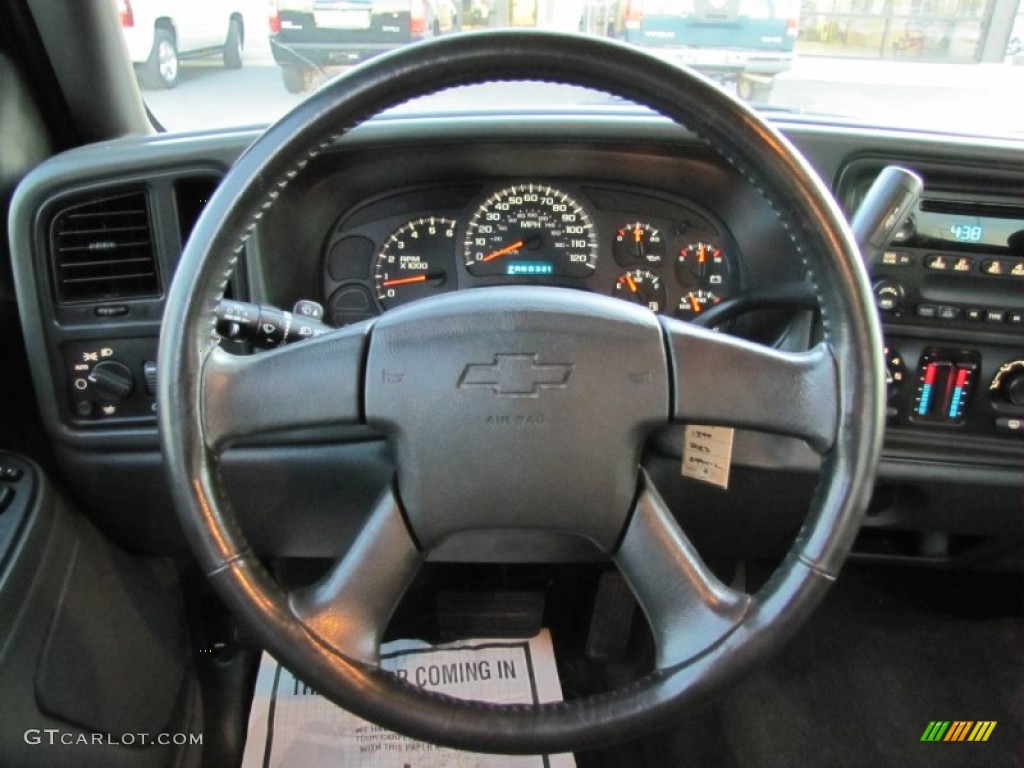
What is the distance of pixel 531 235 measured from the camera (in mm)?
1396

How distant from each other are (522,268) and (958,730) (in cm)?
119

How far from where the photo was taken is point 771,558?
5.24ft

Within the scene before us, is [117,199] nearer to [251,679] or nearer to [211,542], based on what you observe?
[211,542]

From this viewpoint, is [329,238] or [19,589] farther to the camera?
[329,238]

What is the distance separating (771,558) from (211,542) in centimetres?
109

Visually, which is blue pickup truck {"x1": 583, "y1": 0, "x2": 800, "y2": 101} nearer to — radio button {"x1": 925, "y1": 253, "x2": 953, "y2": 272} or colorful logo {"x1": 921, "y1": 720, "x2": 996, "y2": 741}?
radio button {"x1": 925, "y1": 253, "x2": 953, "y2": 272}

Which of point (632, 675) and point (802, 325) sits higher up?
point (802, 325)

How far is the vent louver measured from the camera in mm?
1319

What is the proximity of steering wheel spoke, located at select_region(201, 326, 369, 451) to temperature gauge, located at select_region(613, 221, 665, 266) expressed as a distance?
62 centimetres

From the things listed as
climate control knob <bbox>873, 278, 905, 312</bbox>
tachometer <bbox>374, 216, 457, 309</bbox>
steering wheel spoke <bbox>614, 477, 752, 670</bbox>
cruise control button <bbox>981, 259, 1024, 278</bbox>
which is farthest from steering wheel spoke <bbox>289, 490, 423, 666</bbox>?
cruise control button <bbox>981, 259, 1024, 278</bbox>

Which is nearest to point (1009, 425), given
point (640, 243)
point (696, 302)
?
point (696, 302)

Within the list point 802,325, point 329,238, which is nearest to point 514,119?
point 329,238

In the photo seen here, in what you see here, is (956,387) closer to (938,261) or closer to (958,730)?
(938,261)

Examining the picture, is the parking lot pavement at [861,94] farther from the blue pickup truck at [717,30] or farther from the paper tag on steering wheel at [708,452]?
the paper tag on steering wheel at [708,452]
